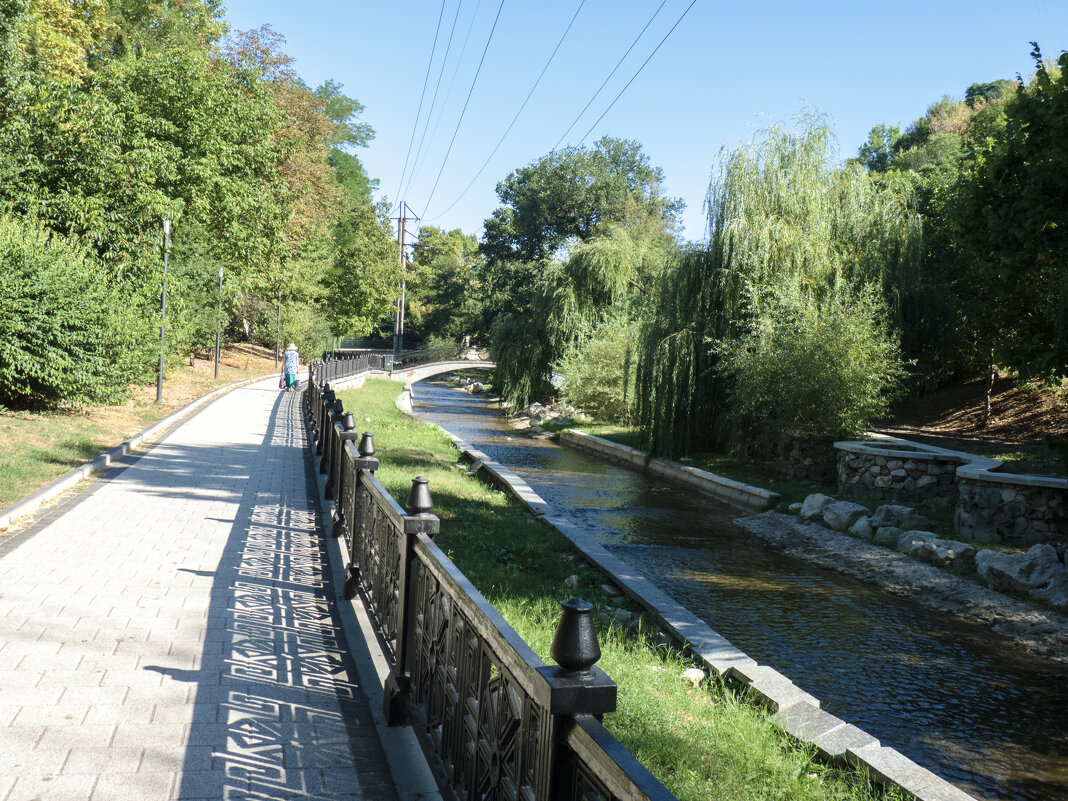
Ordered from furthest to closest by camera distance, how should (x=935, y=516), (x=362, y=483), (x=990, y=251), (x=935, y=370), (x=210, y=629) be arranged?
(x=935, y=370)
(x=935, y=516)
(x=990, y=251)
(x=362, y=483)
(x=210, y=629)

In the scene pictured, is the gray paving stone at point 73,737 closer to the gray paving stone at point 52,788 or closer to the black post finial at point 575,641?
the gray paving stone at point 52,788

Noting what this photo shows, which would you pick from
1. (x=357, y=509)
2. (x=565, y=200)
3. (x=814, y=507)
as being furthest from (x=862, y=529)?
(x=565, y=200)

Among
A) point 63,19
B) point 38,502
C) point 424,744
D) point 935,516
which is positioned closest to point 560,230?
point 63,19

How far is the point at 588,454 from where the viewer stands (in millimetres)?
22141

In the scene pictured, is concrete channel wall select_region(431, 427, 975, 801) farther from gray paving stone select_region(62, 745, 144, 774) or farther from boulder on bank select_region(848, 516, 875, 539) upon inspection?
boulder on bank select_region(848, 516, 875, 539)

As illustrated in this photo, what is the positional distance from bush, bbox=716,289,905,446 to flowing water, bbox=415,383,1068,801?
3432 mm

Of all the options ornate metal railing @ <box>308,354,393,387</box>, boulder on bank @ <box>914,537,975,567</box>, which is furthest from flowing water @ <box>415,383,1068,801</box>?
ornate metal railing @ <box>308,354,393,387</box>

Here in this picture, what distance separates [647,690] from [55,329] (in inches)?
485

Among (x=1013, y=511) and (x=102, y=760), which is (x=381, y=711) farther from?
(x=1013, y=511)

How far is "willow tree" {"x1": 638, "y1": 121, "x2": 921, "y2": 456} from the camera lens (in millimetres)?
17234

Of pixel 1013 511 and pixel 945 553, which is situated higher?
pixel 1013 511

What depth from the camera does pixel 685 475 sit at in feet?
55.5

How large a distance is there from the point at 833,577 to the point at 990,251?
16.5 ft

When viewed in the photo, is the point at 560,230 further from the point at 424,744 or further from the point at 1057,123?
the point at 424,744
